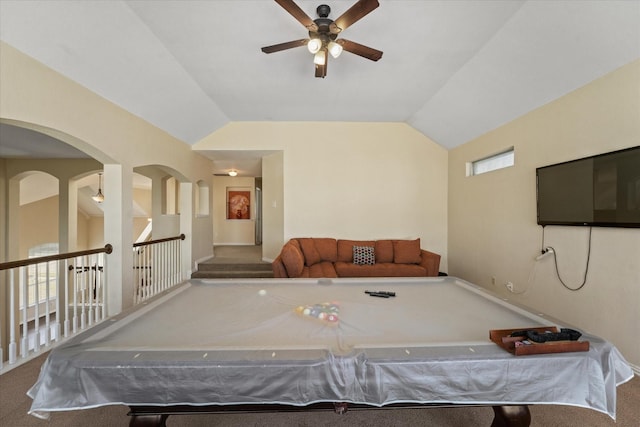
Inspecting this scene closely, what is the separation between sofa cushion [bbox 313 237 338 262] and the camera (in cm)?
460

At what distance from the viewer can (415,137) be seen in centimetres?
501

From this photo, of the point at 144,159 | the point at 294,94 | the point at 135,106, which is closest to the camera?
the point at 135,106

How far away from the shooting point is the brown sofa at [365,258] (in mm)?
4102

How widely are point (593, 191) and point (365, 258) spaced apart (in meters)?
2.84

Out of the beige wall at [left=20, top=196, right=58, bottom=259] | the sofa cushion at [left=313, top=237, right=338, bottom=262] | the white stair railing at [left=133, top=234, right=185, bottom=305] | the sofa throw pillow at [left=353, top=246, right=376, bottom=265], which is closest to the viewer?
the white stair railing at [left=133, top=234, right=185, bottom=305]

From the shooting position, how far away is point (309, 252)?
176 inches

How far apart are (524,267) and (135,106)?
5.08 m

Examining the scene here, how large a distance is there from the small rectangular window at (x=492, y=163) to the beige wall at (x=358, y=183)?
79cm

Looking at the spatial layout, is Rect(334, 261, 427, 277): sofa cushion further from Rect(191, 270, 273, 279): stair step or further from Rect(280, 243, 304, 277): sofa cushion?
Rect(191, 270, 273, 279): stair step

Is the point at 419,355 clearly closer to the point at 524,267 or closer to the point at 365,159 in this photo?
the point at 524,267

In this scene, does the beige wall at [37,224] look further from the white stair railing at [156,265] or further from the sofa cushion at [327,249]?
the sofa cushion at [327,249]

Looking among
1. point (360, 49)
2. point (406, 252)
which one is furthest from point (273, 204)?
point (360, 49)

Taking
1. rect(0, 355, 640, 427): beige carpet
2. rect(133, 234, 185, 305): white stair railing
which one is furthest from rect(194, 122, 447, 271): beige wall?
rect(0, 355, 640, 427): beige carpet

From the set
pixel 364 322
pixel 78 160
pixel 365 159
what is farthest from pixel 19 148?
pixel 364 322
